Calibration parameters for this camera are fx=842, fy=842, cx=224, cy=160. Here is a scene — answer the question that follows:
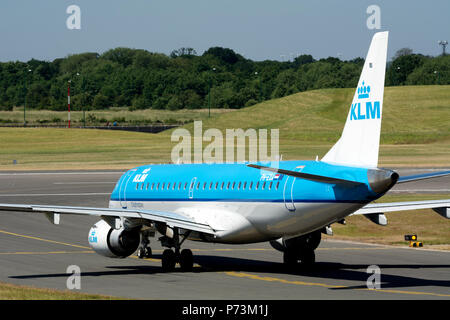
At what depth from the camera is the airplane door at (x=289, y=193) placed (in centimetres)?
2941

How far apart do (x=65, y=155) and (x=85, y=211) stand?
94841mm

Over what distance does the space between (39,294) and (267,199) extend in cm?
911

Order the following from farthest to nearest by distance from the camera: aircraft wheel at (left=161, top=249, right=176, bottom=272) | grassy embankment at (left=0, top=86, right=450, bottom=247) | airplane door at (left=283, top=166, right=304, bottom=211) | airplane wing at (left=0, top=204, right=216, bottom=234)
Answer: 1. grassy embankment at (left=0, top=86, right=450, bottom=247)
2. aircraft wheel at (left=161, top=249, right=176, bottom=272)
3. airplane wing at (left=0, top=204, right=216, bottom=234)
4. airplane door at (left=283, top=166, right=304, bottom=211)

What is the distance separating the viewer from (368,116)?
27984mm

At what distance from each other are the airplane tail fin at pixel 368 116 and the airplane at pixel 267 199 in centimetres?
3

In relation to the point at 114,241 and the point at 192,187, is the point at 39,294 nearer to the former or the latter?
the point at 114,241

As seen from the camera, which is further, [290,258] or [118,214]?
[290,258]

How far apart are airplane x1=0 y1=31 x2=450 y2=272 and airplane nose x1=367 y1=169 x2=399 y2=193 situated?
0.10 ft

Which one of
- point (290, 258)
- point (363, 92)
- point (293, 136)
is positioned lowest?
point (290, 258)

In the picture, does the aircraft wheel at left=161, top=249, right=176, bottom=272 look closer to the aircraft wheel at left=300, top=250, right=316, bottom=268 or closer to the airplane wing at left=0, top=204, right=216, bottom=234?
the airplane wing at left=0, top=204, right=216, bottom=234

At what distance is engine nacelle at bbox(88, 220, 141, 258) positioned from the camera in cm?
3319

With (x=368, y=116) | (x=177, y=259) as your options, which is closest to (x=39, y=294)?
(x=177, y=259)

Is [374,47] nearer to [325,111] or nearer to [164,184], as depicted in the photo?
[164,184]

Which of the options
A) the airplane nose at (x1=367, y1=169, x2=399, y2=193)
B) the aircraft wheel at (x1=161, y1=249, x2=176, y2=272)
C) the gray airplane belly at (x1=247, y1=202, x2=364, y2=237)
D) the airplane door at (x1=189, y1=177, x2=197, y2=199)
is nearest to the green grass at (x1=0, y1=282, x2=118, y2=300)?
the aircraft wheel at (x1=161, y1=249, x2=176, y2=272)
